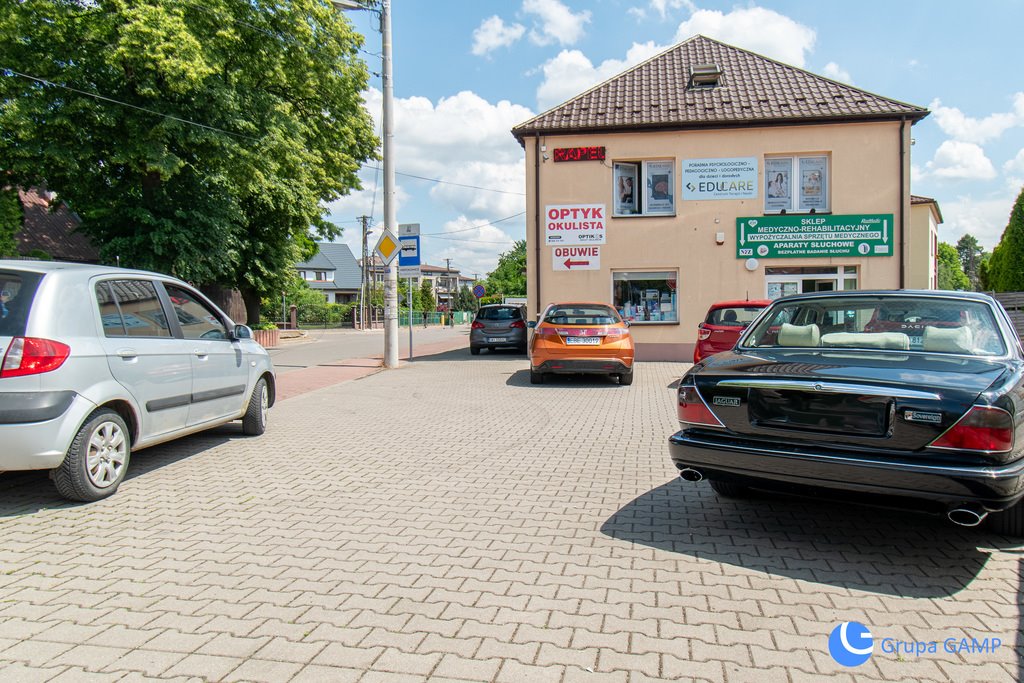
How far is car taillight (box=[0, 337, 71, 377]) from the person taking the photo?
4.33 metres

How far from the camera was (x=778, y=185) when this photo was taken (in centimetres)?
1694

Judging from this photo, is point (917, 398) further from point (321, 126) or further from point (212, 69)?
point (321, 126)

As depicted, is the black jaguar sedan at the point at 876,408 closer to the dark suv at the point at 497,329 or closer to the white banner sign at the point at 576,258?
the white banner sign at the point at 576,258

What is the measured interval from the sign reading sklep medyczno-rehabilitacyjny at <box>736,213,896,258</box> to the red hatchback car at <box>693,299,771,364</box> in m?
5.69

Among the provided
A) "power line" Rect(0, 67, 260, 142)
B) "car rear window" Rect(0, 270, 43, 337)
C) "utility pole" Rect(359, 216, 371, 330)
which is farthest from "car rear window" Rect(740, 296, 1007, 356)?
"utility pole" Rect(359, 216, 371, 330)

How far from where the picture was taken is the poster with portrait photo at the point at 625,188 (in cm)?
1725

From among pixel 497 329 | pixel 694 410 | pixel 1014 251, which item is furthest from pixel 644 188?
pixel 694 410

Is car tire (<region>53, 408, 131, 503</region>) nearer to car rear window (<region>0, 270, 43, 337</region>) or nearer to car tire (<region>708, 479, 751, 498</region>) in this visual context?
car rear window (<region>0, 270, 43, 337</region>)

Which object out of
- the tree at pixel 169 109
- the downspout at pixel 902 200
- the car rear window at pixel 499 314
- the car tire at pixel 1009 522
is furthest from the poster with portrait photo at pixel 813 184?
the car tire at pixel 1009 522

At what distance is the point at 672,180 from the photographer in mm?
17234

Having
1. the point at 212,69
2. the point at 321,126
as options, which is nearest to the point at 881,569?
the point at 212,69

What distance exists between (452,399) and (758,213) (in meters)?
10.3

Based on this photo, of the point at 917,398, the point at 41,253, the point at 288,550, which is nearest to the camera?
the point at 917,398

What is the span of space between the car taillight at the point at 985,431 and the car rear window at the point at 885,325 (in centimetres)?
88
